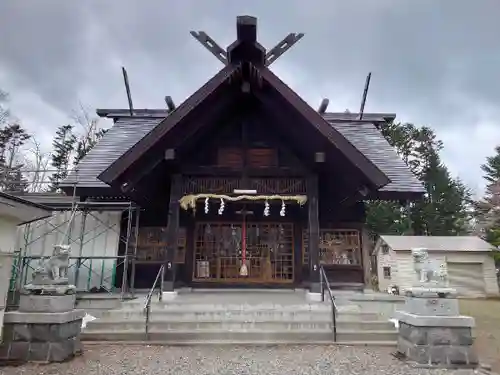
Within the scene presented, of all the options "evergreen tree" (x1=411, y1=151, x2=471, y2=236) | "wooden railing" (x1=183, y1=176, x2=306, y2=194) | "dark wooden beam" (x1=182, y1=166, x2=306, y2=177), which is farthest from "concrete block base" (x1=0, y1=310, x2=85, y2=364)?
"evergreen tree" (x1=411, y1=151, x2=471, y2=236)

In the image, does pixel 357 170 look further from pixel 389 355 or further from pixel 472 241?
pixel 472 241

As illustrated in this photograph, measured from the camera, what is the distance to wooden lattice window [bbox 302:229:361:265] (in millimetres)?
9820

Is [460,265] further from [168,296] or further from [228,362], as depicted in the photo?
[228,362]

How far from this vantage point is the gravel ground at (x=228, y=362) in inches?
169

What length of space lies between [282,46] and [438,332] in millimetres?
6153

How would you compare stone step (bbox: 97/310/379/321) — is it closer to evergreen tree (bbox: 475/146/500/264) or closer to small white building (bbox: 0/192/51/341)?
small white building (bbox: 0/192/51/341)

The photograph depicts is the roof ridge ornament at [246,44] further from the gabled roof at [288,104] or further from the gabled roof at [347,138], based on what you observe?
the gabled roof at [347,138]

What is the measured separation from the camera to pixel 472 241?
21.4m

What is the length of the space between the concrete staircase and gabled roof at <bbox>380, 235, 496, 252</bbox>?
15676 mm

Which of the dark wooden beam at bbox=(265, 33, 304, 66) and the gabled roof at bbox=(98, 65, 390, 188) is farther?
the dark wooden beam at bbox=(265, 33, 304, 66)

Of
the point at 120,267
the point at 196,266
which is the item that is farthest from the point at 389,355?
the point at 120,267

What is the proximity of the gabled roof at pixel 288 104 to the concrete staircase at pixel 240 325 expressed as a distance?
2.66 m

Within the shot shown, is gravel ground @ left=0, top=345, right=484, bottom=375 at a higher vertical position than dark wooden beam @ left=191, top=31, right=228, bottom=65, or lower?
lower

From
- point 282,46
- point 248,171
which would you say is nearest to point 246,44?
point 282,46
